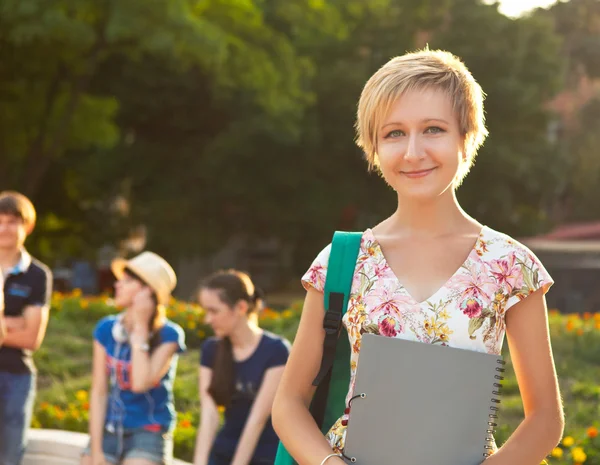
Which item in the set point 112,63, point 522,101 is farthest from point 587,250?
point 112,63

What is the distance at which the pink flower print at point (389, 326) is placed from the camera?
1.99 meters

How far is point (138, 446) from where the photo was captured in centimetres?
475

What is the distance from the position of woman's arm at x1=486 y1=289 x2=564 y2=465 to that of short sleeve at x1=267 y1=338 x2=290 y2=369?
251cm

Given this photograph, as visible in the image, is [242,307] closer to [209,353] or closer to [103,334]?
[209,353]

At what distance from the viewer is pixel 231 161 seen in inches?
939

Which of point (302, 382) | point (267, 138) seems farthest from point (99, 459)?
point (267, 138)

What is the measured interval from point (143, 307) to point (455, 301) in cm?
308

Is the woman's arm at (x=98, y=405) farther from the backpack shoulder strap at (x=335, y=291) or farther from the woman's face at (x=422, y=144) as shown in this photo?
the woman's face at (x=422, y=144)

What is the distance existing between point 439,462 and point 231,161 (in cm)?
2214

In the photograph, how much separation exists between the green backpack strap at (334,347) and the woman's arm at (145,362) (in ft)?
8.95

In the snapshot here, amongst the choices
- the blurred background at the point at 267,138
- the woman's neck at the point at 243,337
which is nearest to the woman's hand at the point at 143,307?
the woman's neck at the point at 243,337

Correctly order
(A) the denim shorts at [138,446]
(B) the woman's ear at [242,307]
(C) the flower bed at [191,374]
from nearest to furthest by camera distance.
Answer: (B) the woman's ear at [242,307]
(A) the denim shorts at [138,446]
(C) the flower bed at [191,374]

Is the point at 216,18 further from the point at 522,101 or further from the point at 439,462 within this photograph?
the point at 439,462

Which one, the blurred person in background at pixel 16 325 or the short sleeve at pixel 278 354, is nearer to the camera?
the short sleeve at pixel 278 354
